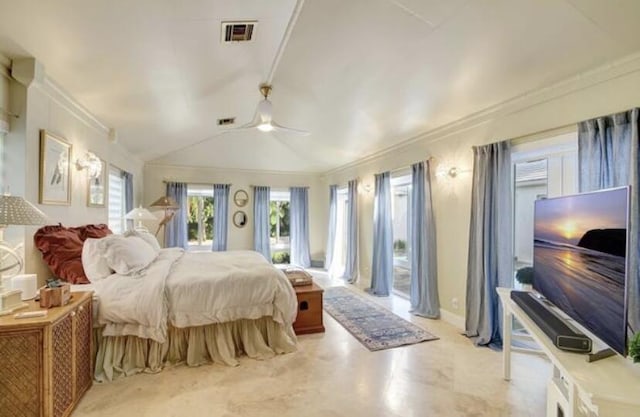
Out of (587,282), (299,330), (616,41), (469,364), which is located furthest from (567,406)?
(299,330)

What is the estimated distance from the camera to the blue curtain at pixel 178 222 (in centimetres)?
659

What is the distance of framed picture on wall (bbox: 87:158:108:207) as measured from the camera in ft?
11.5

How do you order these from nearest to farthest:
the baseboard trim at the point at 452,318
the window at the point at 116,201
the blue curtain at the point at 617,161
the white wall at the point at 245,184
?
the blue curtain at the point at 617,161, the baseboard trim at the point at 452,318, the window at the point at 116,201, the white wall at the point at 245,184

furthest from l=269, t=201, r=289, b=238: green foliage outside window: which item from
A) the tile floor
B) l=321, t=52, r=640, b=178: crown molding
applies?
the tile floor

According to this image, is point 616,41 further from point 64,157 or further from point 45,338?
point 64,157

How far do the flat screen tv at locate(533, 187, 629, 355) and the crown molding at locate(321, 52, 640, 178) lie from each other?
3.77ft

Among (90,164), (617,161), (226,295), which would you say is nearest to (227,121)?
(90,164)

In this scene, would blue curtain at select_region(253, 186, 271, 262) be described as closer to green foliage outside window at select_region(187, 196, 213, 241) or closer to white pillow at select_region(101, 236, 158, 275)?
green foliage outside window at select_region(187, 196, 213, 241)

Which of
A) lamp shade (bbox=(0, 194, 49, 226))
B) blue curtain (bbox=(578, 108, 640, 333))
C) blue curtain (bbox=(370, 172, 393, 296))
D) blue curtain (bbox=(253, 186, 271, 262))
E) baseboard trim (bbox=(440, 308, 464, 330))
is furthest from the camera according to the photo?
blue curtain (bbox=(253, 186, 271, 262))

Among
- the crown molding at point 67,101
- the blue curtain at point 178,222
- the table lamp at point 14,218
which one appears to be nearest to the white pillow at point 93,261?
the table lamp at point 14,218

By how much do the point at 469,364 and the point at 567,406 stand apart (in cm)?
145

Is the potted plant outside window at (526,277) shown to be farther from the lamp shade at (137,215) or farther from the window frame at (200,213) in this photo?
the window frame at (200,213)

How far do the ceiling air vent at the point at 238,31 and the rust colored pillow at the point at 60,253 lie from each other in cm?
226

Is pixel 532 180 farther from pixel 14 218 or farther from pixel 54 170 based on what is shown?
pixel 54 170
